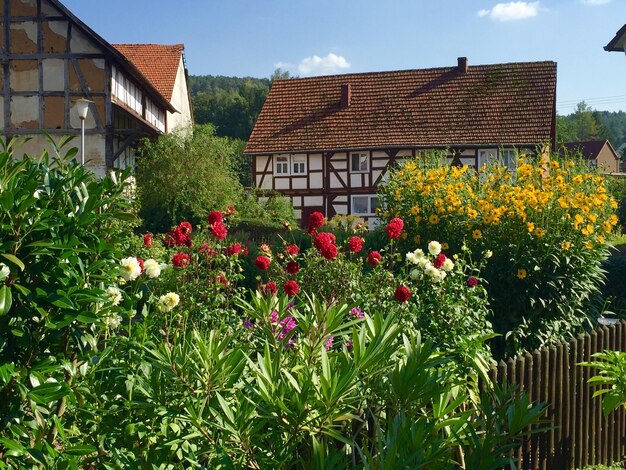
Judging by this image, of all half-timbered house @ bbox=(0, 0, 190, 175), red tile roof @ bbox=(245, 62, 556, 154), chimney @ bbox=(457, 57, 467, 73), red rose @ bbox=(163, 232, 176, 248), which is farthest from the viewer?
chimney @ bbox=(457, 57, 467, 73)

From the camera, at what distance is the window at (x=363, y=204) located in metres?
29.4

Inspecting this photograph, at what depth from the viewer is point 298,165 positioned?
1193 inches

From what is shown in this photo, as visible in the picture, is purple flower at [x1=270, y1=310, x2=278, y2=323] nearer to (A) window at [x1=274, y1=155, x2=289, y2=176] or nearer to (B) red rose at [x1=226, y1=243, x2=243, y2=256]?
(B) red rose at [x1=226, y1=243, x2=243, y2=256]

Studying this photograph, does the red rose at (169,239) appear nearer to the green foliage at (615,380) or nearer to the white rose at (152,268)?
the white rose at (152,268)

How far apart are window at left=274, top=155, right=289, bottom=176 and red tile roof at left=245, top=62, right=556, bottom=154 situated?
50cm

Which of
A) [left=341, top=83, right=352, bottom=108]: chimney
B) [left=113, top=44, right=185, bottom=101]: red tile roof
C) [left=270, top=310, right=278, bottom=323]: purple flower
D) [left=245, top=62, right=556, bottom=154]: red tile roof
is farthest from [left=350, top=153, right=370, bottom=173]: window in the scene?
[left=270, top=310, right=278, bottom=323]: purple flower

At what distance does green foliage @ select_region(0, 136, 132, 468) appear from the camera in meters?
2.73

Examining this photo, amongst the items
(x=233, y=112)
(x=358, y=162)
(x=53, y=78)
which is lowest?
(x=358, y=162)

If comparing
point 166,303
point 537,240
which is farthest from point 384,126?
point 166,303

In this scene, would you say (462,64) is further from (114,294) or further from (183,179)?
(114,294)

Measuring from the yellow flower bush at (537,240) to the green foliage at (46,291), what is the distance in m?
5.18

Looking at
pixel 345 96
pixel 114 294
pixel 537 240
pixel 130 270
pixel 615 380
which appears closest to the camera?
pixel 114 294

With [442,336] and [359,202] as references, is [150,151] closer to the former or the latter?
[359,202]

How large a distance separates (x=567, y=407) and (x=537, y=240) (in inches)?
108
